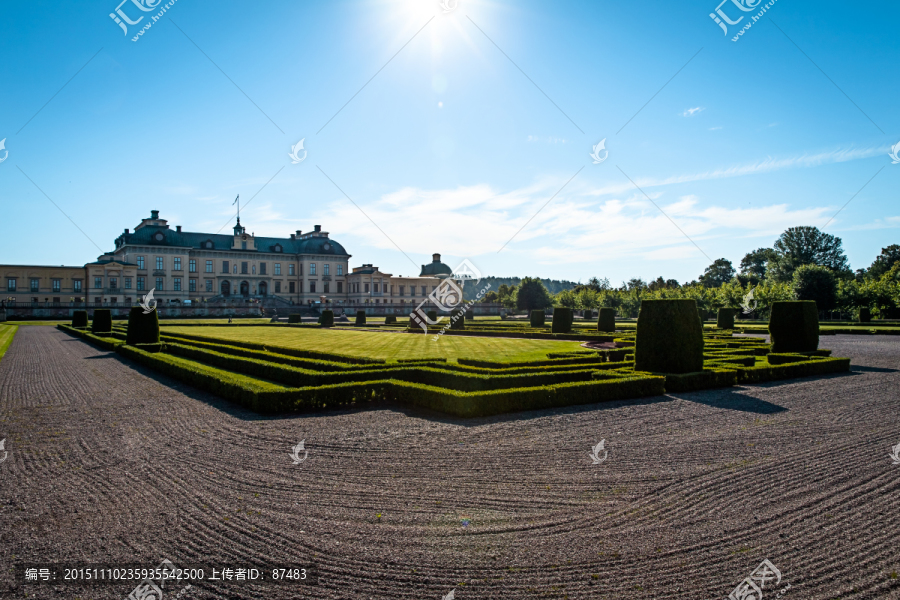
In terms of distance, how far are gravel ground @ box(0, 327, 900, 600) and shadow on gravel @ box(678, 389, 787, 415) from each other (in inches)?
18.1

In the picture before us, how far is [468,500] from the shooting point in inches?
206

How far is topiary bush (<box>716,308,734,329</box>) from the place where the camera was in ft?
101

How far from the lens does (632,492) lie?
5453mm

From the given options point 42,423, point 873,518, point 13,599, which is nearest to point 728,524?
point 873,518

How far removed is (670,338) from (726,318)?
21.7 metres

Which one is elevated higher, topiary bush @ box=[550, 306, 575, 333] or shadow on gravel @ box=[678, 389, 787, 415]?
topiary bush @ box=[550, 306, 575, 333]

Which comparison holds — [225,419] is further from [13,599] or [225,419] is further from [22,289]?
[22,289]

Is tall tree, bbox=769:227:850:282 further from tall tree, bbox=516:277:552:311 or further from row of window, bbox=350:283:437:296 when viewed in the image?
row of window, bbox=350:283:437:296

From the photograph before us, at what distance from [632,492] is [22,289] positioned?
218 ft

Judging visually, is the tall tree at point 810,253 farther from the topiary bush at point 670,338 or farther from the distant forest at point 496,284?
the topiary bush at point 670,338

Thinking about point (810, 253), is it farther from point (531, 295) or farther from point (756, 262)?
point (531, 295)

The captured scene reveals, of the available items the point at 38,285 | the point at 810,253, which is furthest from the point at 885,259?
the point at 38,285

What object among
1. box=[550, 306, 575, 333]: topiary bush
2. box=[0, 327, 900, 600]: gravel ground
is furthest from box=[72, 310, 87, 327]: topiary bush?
box=[0, 327, 900, 600]: gravel ground

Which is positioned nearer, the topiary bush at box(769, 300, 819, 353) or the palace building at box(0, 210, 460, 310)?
the topiary bush at box(769, 300, 819, 353)
